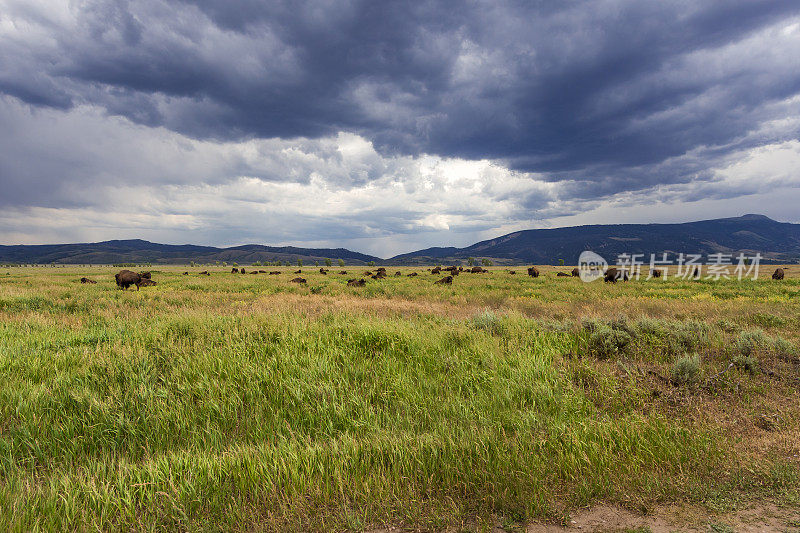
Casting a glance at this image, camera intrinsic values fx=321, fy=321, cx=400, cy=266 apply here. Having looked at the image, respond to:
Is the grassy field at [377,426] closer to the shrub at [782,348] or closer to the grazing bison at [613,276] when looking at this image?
the shrub at [782,348]

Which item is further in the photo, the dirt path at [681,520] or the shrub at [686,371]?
the shrub at [686,371]

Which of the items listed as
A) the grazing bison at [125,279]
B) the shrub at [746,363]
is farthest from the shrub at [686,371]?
the grazing bison at [125,279]

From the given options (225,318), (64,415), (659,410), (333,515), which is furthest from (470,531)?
(225,318)

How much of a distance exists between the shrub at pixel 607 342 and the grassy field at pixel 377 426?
0.17ft

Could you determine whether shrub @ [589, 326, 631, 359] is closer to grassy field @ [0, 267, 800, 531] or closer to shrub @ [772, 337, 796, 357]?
grassy field @ [0, 267, 800, 531]

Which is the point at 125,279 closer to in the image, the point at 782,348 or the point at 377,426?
the point at 377,426

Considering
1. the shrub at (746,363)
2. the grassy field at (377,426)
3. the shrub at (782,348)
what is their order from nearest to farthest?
1. the grassy field at (377,426)
2. the shrub at (746,363)
3. the shrub at (782,348)

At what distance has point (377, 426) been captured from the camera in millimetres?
4145

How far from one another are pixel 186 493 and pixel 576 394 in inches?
209

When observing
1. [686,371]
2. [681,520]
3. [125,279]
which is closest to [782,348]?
[686,371]

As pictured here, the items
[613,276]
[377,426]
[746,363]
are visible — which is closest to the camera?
[377,426]

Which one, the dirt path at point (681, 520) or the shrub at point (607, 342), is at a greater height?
the shrub at point (607, 342)

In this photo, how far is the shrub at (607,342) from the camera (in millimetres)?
7016

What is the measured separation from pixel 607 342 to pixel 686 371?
4.79ft
